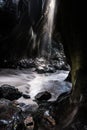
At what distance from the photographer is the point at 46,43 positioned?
83.1ft

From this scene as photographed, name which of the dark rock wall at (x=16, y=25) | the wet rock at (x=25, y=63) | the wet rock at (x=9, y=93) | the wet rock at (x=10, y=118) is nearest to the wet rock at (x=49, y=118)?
the wet rock at (x=10, y=118)

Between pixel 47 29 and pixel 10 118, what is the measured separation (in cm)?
1663

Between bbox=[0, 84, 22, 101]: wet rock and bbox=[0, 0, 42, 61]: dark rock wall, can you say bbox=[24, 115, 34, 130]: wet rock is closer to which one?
bbox=[0, 84, 22, 101]: wet rock

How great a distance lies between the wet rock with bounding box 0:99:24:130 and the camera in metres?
5.77

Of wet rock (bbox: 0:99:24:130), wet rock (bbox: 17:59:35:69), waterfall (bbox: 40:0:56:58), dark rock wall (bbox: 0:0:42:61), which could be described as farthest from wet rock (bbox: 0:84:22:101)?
wet rock (bbox: 17:59:35:69)

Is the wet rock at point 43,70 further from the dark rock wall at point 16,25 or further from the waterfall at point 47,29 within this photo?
the waterfall at point 47,29

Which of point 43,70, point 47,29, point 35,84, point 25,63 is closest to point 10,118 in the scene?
point 35,84

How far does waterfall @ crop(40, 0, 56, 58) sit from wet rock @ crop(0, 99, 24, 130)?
1055 centimetres

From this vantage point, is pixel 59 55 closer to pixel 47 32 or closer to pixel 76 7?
pixel 47 32

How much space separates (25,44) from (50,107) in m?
14.9

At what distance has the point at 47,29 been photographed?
21.9m

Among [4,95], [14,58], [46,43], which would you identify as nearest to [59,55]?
[46,43]

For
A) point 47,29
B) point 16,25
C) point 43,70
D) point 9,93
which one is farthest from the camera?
point 47,29

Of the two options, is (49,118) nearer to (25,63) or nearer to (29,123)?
(29,123)
